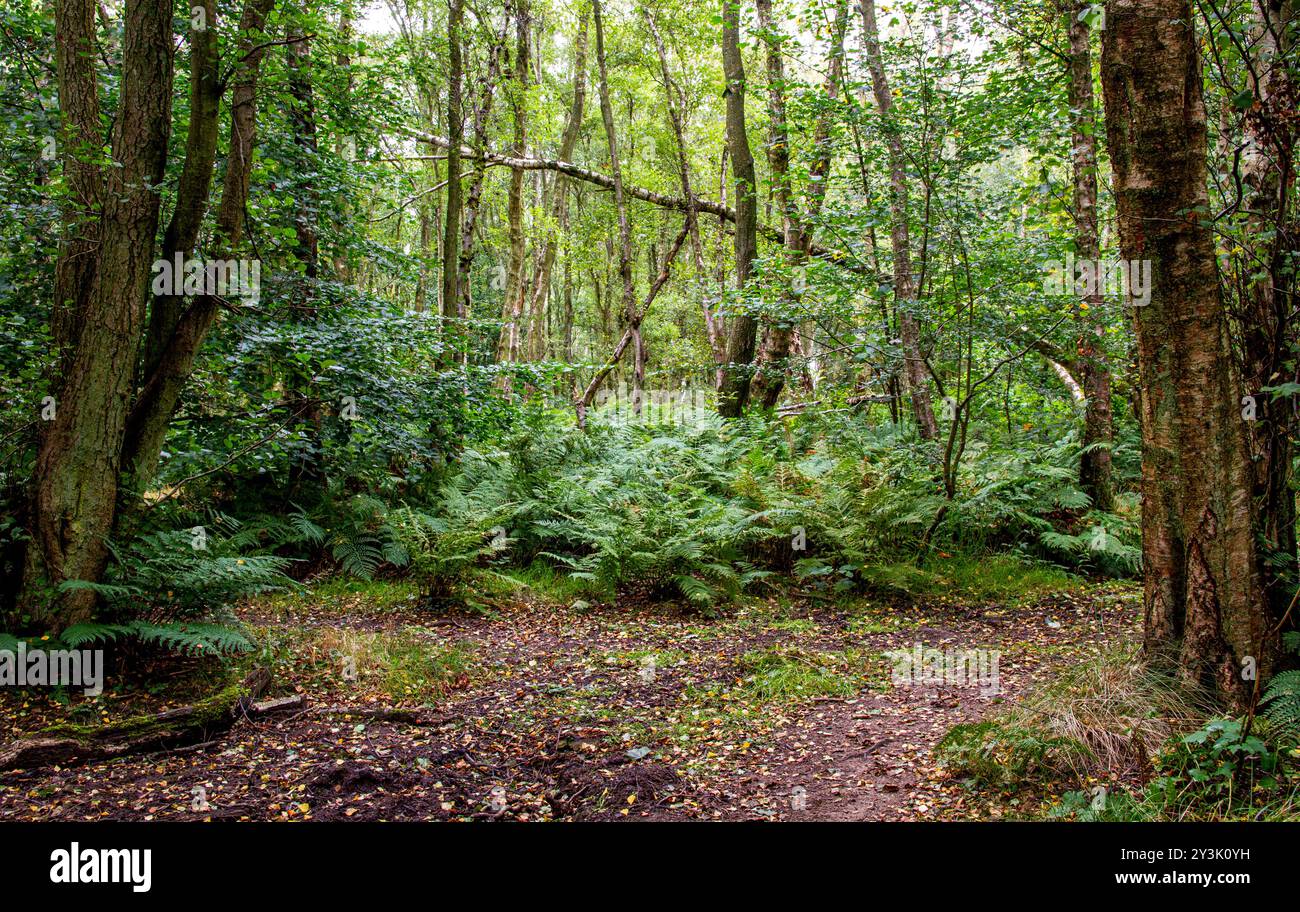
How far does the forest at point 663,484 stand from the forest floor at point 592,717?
4 centimetres

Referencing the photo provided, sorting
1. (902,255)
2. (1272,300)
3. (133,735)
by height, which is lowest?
(133,735)

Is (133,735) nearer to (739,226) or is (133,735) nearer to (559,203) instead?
(739,226)

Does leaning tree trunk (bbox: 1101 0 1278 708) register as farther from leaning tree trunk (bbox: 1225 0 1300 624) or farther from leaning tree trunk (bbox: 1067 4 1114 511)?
leaning tree trunk (bbox: 1067 4 1114 511)

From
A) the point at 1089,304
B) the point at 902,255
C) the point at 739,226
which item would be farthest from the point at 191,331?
the point at 739,226

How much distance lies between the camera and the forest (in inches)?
138

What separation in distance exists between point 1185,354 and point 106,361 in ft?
20.0

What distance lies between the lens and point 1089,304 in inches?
308

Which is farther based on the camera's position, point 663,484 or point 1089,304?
point 663,484

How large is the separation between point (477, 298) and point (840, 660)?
2930 cm

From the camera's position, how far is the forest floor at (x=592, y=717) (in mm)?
3455

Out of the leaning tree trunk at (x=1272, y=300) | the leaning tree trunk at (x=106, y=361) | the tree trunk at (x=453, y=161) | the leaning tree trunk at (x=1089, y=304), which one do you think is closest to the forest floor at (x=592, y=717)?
the leaning tree trunk at (x=106, y=361)

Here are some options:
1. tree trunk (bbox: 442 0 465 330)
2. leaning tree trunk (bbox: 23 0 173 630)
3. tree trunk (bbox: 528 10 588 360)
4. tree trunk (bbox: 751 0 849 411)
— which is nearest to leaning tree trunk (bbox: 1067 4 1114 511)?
tree trunk (bbox: 751 0 849 411)

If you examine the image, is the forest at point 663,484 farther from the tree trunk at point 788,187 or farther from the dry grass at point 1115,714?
the tree trunk at point 788,187

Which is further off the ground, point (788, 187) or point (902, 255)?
point (788, 187)
